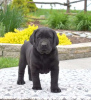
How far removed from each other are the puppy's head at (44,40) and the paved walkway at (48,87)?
0.80 m

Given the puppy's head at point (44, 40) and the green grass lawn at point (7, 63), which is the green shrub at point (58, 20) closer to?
the green grass lawn at point (7, 63)

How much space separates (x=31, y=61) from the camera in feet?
13.0

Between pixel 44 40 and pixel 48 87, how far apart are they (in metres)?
1.17

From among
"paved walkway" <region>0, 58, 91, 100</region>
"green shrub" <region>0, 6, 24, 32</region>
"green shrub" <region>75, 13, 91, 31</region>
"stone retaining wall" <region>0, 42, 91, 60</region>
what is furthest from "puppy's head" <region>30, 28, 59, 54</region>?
"green shrub" <region>75, 13, 91, 31</region>

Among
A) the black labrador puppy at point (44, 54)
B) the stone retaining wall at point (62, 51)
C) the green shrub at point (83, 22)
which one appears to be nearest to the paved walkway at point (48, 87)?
the black labrador puppy at point (44, 54)

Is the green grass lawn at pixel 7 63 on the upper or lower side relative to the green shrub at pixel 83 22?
lower

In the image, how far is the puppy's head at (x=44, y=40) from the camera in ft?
12.0

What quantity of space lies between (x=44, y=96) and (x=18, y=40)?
14.8ft

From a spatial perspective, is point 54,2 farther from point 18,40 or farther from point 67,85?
point 67,85

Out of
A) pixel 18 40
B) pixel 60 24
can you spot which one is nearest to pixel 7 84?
pixel 18 40

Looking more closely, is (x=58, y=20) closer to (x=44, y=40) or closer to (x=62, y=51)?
(x=62, y=51)

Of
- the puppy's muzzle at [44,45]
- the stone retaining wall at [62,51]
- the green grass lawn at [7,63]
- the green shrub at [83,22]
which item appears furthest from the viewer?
the green shrub at [83,22]

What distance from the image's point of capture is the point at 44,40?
12.1 feet

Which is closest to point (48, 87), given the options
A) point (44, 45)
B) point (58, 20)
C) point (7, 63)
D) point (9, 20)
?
point (44, 45)
